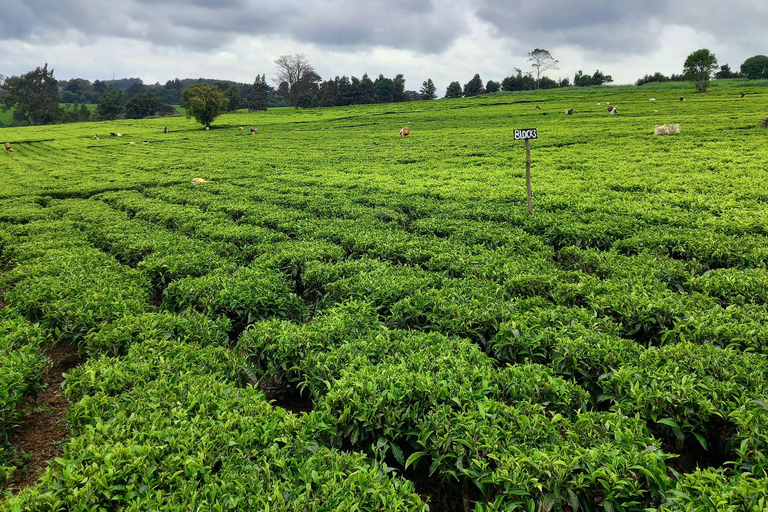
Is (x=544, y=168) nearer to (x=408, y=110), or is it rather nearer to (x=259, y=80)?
(x=408, y=110)

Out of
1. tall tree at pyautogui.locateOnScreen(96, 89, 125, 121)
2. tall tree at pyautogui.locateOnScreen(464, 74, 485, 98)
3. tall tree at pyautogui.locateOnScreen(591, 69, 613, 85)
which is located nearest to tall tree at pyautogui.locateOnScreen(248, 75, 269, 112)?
tall tree at pyautogui.locateOnScreen(96, 89, 125, 121)

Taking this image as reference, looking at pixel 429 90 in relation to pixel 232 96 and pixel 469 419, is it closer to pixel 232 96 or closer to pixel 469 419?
pixel 232 96

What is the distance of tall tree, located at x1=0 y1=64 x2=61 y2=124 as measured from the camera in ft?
301

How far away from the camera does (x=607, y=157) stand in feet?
68.7

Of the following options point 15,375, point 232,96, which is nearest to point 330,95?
point 232,96

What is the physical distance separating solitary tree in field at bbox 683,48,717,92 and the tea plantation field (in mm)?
64337

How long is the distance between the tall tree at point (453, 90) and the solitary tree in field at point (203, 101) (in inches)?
2882

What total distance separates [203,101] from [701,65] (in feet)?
242

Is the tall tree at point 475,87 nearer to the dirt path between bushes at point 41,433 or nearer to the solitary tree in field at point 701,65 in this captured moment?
the solitary tree in field at point 701,65

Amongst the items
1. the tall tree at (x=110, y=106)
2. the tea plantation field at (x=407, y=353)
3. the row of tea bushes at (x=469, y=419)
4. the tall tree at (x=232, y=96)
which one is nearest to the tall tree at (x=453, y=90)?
the tall tree at (x=232, y=96)

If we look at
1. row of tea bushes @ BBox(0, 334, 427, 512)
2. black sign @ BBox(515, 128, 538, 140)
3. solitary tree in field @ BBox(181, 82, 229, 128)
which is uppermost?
solitary tree in field @ BBox(181, 82, 229, 128)

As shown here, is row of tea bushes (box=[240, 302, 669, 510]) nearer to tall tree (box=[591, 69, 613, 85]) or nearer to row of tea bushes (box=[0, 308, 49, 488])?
row of tea bushes (box=[0, 308, 49, 488])

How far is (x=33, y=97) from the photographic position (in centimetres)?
9694

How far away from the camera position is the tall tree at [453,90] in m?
116
